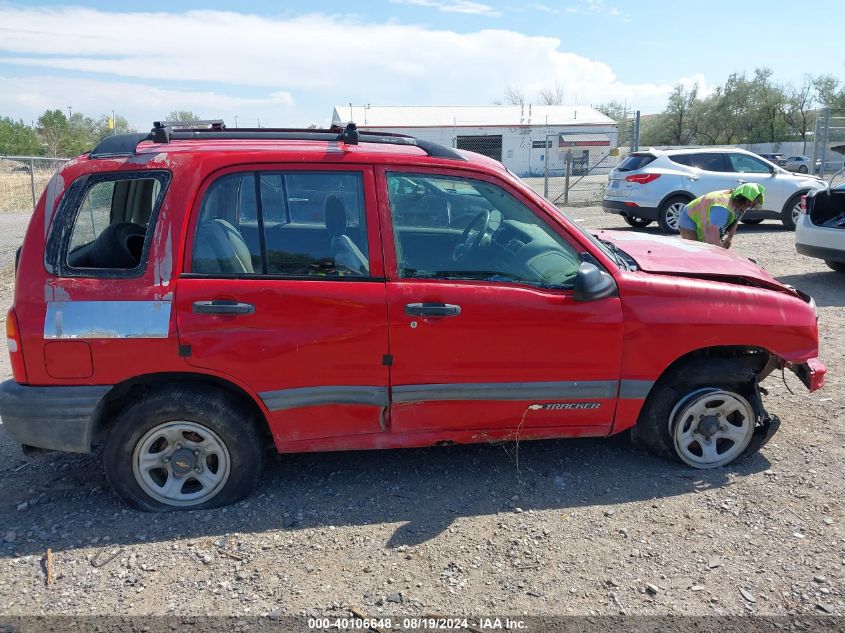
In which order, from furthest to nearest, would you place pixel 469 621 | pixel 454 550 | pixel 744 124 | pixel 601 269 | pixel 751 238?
pixel 744 124 → pixel 751 238 → pixel 601 269 → pixel 454 550 → pixel 469 621

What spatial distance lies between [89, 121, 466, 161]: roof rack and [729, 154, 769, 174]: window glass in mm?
11612

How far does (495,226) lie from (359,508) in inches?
66.7

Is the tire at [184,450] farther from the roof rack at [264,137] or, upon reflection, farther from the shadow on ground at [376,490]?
the roof rack at [264,137]

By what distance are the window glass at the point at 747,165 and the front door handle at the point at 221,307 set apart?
41.8ft

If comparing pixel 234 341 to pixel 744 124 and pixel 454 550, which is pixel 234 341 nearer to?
pixel 454 550

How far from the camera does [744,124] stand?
55.9 m

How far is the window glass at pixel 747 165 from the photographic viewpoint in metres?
13.4

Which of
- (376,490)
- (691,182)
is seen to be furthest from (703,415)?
(691,182)

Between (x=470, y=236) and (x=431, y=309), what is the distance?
0.52 meters

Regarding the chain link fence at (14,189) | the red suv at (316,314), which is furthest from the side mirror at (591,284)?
the chain link fence at (14,189)

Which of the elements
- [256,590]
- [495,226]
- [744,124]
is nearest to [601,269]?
[495,226]

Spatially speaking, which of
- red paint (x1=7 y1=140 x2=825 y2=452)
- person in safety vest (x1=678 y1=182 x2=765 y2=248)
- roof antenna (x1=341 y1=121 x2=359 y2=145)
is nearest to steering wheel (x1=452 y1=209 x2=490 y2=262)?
red paint (x1=7 y1=140 x2=825 y2=452)

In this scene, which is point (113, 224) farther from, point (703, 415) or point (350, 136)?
point (703, 415)

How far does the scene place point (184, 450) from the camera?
349cm
